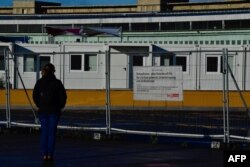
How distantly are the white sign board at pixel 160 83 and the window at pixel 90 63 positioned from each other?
1468 cm

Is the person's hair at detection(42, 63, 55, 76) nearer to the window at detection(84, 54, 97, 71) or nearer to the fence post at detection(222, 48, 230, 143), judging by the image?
the fence post at detection(222, 48, 230, 143)

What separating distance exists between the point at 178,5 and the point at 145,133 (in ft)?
271

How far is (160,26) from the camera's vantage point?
5325cm

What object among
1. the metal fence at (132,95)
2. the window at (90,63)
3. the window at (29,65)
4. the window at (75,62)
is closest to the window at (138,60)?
the metal fence at (132,95)

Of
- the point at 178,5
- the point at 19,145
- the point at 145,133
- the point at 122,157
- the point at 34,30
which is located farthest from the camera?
the point at 178,5

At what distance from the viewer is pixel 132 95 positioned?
83.2 feet

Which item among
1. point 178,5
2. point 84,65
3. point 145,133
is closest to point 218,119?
point 145,133

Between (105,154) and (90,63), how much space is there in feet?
61.2

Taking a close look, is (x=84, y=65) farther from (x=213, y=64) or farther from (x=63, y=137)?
(x=63, y=137)

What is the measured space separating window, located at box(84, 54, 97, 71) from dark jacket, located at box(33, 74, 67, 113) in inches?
706

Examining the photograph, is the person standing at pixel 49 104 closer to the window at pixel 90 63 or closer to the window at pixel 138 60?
the window at pixel 90 63

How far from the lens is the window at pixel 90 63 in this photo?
102ft

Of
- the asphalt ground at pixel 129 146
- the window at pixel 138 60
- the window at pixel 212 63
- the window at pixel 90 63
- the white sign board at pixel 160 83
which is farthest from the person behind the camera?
the window at pixel 138 60

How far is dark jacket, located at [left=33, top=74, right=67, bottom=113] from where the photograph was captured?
41.4 feet
